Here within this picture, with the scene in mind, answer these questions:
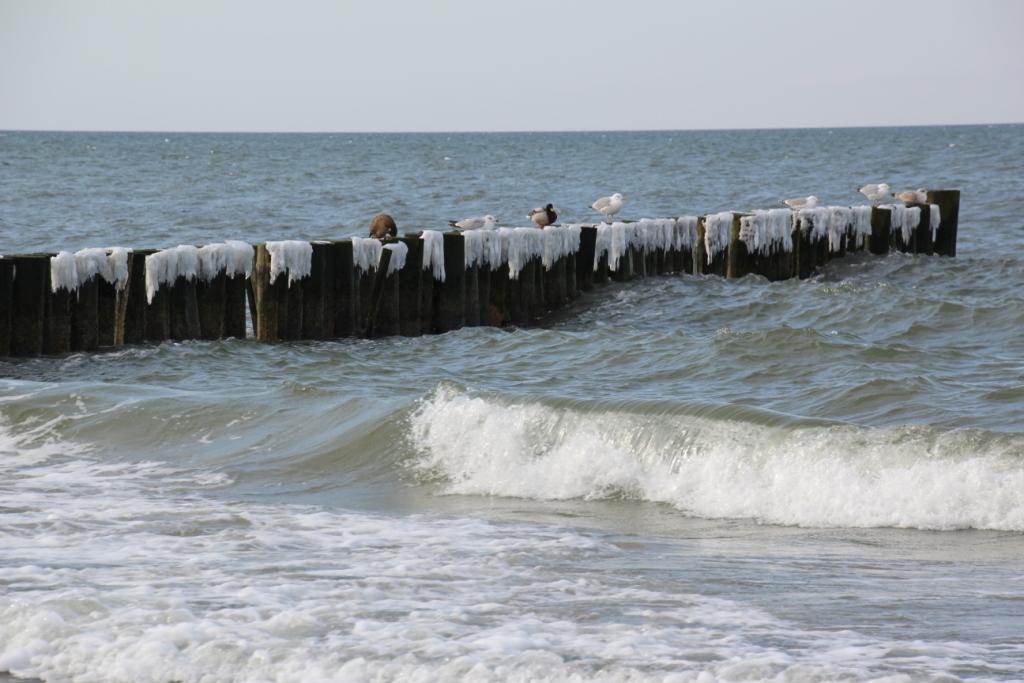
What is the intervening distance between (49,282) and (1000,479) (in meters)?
8.49

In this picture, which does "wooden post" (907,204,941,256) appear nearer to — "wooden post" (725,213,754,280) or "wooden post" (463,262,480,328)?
"wooden post" (725,213,754,280)

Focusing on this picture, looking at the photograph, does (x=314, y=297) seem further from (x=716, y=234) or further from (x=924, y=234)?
(x=924, y=234)

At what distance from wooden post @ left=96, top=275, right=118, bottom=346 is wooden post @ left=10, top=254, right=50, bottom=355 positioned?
524mm

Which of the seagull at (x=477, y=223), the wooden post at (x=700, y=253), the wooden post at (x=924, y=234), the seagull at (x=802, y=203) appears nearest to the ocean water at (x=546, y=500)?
the wooden post at (x=700, y=253)

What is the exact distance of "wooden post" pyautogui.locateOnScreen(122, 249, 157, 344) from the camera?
1361 centimetres

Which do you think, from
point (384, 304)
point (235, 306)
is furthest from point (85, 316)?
point (384, 304)

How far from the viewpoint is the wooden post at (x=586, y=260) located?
17.5m

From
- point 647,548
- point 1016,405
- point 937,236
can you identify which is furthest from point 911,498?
point 937,236

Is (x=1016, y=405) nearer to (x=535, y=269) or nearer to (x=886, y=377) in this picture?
(x=886, y=377)

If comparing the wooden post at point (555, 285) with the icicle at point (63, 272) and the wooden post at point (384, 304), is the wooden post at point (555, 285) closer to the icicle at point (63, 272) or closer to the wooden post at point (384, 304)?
the wooden post at point (384, 304)

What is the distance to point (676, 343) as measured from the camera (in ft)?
46.2

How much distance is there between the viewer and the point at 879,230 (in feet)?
72.1

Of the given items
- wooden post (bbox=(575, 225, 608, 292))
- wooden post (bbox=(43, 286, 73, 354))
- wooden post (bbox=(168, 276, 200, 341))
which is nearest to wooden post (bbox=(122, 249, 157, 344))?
wooden post (bbox=(168, 276, 200, 341))

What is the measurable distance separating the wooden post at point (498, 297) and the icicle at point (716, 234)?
3.89 meters
